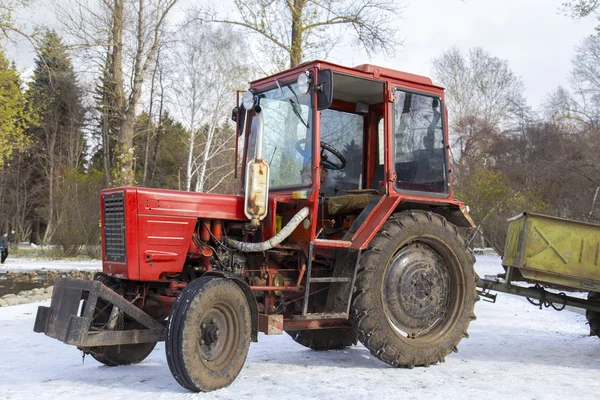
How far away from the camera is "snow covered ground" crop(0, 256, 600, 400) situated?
464cm

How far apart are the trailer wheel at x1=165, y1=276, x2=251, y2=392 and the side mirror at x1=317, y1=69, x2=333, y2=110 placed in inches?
66.8

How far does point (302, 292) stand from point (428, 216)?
1.50 metres

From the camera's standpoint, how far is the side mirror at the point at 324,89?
515 centimetres

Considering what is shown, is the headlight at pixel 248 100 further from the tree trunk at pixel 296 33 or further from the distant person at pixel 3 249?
the distant person at pixel 3 249

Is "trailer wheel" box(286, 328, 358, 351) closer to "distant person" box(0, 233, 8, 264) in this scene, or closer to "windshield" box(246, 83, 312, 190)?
"windshield" box(246, 83, 312, 190)

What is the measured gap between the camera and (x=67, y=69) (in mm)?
22000

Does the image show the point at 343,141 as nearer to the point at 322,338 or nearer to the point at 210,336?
the point at 322,338

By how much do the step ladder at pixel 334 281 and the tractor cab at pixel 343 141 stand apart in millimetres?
267

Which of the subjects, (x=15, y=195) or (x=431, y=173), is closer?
(x=431, y=173)

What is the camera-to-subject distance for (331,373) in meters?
5.40

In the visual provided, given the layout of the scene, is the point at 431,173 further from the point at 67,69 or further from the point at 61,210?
the point at 61,210

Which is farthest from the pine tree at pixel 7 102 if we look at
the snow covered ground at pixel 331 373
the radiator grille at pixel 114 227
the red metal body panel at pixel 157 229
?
the red metal body panel at pixel 157 229

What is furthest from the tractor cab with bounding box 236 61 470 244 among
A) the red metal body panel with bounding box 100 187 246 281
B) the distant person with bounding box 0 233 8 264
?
the distant person with bounding box 0 233 8 264

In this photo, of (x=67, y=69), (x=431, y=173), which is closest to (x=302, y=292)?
(x=431, y=173)
